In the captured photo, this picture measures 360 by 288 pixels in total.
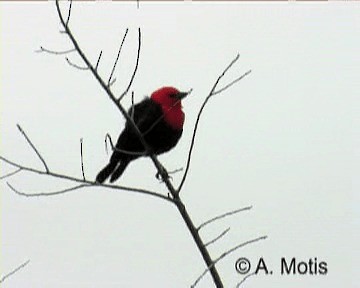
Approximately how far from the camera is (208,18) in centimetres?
179

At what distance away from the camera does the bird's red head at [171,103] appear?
176 cm

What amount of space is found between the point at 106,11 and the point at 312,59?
2.08ft

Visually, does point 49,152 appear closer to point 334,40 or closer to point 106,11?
point 106,11

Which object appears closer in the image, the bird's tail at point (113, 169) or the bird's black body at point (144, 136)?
the bird's black body at point (144, 136)

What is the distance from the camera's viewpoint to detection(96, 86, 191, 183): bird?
1.70m

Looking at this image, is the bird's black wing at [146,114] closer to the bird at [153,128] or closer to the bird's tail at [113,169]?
the bird at [153,128]

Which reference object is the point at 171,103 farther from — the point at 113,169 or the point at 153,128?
the point at 113,169

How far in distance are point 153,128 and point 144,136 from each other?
0.04 metres

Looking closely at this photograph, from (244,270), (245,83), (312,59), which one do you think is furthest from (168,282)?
(312,59)

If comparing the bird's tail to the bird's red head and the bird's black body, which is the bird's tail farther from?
the bird's red head
